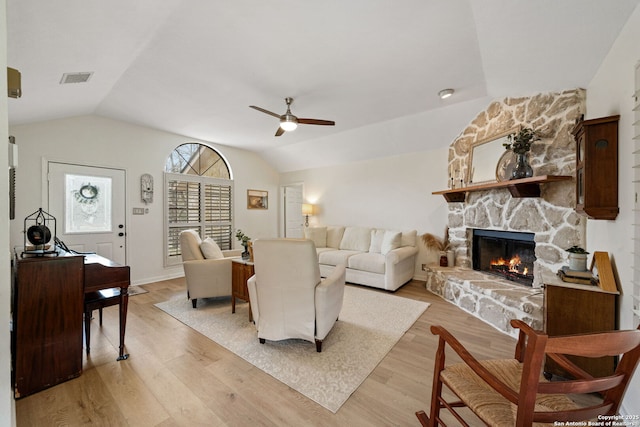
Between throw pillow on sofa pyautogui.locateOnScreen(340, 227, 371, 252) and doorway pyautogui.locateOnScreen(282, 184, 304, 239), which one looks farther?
doorway pyautogui.locateOnScreen(282, 184, 304, 239)

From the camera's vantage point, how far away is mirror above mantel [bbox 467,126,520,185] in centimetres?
337

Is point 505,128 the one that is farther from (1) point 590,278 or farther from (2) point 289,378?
(2) point 289,378

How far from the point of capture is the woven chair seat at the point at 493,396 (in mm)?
1033

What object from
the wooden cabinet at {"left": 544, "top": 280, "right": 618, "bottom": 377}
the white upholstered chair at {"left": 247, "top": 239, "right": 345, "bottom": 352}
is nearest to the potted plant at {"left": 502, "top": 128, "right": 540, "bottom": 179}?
the wooden cabinet at {"left": 544, "top": 280, "right": 618, "bottom": 377}

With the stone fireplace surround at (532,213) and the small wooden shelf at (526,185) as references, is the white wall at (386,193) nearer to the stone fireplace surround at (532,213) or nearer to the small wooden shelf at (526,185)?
the stone fireplace surround at (532,213)

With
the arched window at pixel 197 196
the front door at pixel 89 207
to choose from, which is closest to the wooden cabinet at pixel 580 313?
the arched window at pixel 197 196

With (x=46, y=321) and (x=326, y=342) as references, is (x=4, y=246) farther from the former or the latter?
(x=326, y=342)

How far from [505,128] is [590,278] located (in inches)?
86.5

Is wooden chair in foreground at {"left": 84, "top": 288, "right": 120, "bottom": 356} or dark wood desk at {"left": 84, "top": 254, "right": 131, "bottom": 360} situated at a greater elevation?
dark wood desk at {"left": 84, "top": 254, "right": 131, "bottom": 360}

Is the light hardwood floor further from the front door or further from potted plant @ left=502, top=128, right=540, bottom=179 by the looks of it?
the front door

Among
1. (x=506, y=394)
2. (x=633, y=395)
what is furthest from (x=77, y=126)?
(x=633, y=395)

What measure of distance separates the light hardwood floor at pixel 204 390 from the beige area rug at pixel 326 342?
0.08 m

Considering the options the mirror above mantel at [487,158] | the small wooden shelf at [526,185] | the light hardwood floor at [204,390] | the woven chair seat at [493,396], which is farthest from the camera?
the mirror above mantel at [487,158]

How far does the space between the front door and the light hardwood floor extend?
6.42 feet
